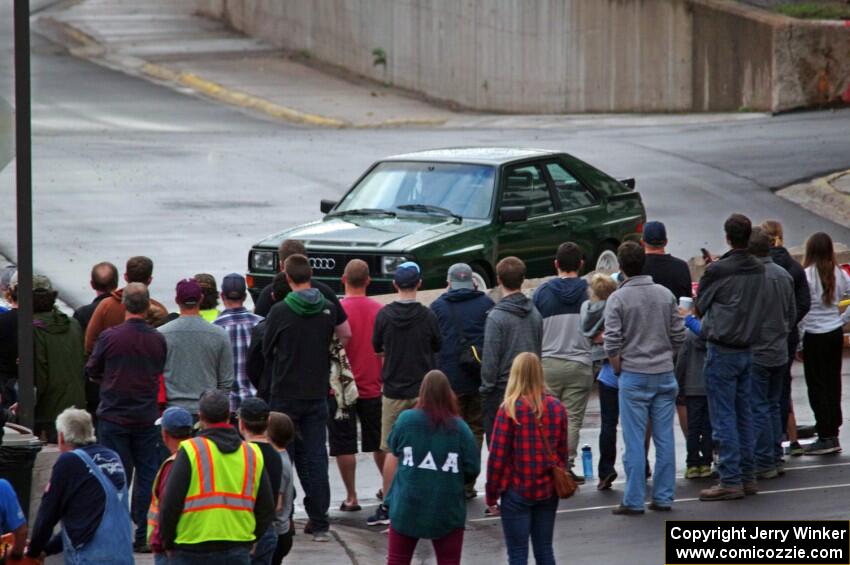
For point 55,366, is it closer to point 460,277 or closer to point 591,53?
point 460,277

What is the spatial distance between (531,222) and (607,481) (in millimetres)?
4758

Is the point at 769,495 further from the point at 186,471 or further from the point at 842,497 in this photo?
the point at 186,471

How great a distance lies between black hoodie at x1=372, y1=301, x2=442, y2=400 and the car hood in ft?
12.7

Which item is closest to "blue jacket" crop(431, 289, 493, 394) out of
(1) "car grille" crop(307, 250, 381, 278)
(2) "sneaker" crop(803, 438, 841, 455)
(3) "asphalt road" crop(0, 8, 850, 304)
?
(2) "sneaker" crop(803, 438, 841, 455)

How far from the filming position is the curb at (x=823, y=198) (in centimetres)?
2173

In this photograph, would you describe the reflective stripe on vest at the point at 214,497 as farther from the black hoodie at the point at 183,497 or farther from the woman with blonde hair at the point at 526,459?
the woman with blonde hair at the point at 526,459

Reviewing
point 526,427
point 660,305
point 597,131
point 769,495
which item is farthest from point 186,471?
point 597,131

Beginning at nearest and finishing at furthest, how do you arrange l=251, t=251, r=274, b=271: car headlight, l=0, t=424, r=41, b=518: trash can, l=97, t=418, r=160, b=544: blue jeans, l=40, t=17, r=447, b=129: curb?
l=0, t=424, r=41, b=518: trash can < l=97, t=418, r=160, b=544: blue jeans < l=251, t=251, r=274, b=271: car headlight < l=40, t=17, r=447, b=129: curb

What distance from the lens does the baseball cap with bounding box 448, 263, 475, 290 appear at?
10961 millimetres

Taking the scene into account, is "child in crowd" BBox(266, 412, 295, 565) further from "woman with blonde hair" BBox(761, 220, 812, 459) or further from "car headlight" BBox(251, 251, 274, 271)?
"car headlight" BBox(251, 251, 274, 271)

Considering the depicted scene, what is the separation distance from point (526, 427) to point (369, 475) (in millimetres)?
3675

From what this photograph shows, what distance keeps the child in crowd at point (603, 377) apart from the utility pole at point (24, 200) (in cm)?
388

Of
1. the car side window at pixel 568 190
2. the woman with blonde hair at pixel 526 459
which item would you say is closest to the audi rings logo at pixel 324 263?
the car side window at pixel 568 190

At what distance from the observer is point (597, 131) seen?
30.0m
